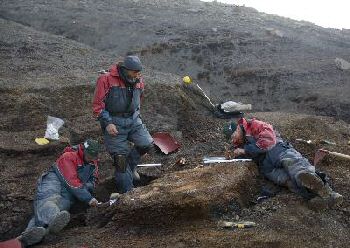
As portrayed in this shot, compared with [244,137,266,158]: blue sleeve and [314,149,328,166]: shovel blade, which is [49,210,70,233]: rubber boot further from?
[314,149,328,166]: shovel blade

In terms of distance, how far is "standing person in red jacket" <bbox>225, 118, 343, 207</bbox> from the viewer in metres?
5.10

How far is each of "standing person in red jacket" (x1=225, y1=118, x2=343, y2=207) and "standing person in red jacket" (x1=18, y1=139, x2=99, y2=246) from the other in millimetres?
1847

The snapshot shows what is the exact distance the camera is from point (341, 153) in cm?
666

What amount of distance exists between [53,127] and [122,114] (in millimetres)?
1909

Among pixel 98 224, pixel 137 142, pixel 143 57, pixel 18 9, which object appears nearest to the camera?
pixel 98 224

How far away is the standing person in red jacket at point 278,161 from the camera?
5.10 m

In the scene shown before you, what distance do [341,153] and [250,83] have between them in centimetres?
545

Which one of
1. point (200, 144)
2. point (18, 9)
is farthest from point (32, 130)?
point (18, 9)

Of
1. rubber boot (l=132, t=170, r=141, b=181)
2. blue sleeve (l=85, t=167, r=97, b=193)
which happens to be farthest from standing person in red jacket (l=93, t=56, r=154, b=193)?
blue sleeve (l=85, t=167, r=97, b=193)

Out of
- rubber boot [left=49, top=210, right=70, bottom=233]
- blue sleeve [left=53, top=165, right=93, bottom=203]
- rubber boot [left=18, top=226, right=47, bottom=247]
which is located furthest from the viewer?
blue sleeve [left=53, top=165, right=93, bottom=203]

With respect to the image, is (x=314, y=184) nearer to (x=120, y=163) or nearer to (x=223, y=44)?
(x=120, y=163)

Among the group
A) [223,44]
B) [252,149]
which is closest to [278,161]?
[252,149]

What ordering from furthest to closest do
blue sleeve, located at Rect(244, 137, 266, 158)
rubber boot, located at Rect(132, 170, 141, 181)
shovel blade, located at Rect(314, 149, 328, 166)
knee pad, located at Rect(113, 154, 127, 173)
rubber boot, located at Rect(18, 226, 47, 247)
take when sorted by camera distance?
rubber boot, located at Rect(132, 170, 141, 181), shovel blade, located at Rect(314, 149, 328, 166), knee pad, located at Rect(113, 154, 127, 173), blue sleeve, located at Rect(244, 137, 266, 158), rubber boot, located at Rect(18, 226, 47, 247)

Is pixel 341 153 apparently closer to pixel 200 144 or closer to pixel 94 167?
pixel 200 144
